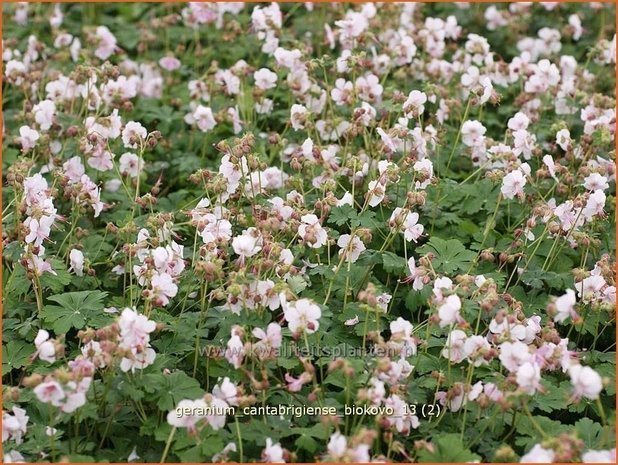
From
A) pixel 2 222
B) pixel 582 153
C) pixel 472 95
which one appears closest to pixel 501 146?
pixel 472 95

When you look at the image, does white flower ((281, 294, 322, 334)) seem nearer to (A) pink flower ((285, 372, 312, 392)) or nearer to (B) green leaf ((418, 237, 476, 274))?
(A) pink flower ((285, 372, 312, 392))

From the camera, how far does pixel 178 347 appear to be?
3719mm

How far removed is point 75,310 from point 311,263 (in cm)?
97

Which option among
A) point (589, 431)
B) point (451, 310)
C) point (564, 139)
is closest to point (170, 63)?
point (564, 139)

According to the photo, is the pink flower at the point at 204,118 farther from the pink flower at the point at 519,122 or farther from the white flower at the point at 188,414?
the white flower at the point at 188,414

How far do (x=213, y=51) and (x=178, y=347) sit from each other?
3070mm

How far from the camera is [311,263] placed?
4.10 metres

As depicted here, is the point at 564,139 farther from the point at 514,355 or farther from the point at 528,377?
the point at 528,377

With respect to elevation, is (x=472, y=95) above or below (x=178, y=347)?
above

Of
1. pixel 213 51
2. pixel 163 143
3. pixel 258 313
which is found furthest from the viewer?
pixel 213 51

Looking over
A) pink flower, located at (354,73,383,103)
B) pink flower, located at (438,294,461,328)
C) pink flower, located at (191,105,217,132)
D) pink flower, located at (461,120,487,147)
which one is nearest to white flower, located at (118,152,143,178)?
pink flower, located at (191,105,217,132)

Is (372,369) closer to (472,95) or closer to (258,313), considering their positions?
(258,313)

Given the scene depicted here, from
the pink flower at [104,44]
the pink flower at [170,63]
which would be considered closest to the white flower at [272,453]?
the pink flower at [104,44]

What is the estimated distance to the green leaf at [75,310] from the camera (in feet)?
12.4
